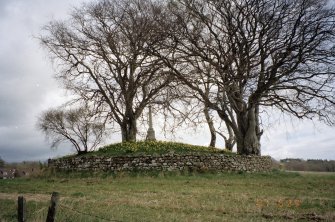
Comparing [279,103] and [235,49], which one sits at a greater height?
[235,49]

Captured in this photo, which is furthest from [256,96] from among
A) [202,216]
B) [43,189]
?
[202,216]

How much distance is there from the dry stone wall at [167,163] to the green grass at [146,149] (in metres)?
0.58

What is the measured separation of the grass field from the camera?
1180cm

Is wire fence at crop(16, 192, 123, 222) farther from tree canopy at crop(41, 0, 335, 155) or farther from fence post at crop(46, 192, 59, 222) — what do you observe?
tree canopy at crop(41, 0, 335, 155)

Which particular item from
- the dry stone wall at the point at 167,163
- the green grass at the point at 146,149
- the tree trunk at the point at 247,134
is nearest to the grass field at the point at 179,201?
the dry stone wall at the point at 167,163

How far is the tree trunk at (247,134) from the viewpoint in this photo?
3095 cm

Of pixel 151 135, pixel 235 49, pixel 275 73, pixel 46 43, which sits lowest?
pixel 151 135

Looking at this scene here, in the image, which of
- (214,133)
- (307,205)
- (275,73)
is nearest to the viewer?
(307,205)

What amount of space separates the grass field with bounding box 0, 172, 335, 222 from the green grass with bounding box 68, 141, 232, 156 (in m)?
5.09

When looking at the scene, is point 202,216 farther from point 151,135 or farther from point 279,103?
point 151,135

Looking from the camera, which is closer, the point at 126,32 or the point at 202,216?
the point at 202,216

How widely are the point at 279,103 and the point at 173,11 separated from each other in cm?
960

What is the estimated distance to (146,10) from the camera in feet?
108

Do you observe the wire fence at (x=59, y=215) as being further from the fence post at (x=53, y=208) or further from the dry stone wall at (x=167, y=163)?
the dry stone wall at (x=167, y=163)
